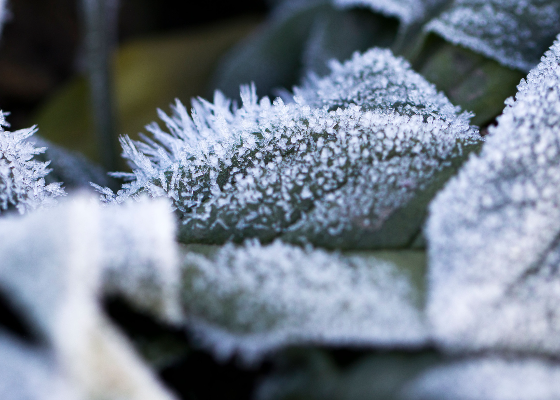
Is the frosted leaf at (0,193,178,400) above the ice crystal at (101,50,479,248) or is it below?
below

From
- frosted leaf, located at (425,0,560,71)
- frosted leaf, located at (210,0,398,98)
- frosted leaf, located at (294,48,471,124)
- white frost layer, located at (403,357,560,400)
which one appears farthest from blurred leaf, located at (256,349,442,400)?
frosted leaf, located at (210,0,398,98)

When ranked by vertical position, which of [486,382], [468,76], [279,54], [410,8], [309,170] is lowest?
[486,382]

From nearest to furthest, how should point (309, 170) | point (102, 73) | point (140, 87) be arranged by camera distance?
point (309, 170)
point (102, 73)
point (140, 87)

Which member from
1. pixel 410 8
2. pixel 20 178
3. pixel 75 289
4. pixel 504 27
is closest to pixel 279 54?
pixel 410 8

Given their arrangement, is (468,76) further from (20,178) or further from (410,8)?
(20,178)

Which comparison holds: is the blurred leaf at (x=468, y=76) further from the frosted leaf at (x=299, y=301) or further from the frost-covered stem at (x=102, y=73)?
the frost-covered stem at (x=102, y=73)

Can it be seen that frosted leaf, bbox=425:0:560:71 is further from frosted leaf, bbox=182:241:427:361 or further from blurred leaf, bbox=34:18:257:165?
blurred leaf, bbox=34:18:257:165

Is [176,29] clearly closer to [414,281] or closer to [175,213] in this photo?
[175,213]
